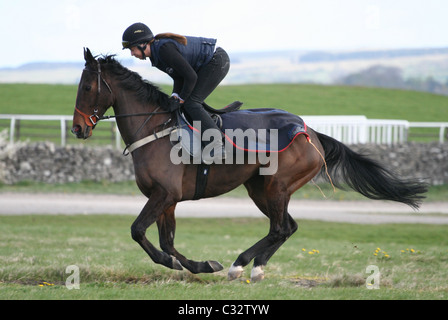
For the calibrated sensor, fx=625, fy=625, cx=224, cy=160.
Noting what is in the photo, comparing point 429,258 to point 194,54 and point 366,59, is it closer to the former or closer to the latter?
point 194,54

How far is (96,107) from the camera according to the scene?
666cm

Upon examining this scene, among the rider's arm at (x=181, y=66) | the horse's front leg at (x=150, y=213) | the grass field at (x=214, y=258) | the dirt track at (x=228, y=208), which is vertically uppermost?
the rider's arm at (x=181, y=66)

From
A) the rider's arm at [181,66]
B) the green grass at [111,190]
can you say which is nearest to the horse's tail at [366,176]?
the rider's arm at [181,66]

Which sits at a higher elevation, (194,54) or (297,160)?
(194,54)

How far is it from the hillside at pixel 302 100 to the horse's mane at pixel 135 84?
2751 centimetres

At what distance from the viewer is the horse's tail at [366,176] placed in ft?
25.7

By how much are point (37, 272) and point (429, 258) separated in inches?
216

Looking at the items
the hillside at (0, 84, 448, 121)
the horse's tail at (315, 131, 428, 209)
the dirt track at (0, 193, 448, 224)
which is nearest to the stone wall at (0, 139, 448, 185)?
the dirt track at (0, 193, 448, 224)

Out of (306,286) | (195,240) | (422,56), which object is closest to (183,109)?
(306,286)

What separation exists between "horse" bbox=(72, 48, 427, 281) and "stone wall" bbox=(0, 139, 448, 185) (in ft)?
42.0

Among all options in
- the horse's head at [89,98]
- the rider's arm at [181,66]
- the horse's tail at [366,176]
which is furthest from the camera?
the horse's tail at [366,176]

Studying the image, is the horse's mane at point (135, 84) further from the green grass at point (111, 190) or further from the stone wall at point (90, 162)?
the stone wall at point (90, 162)
